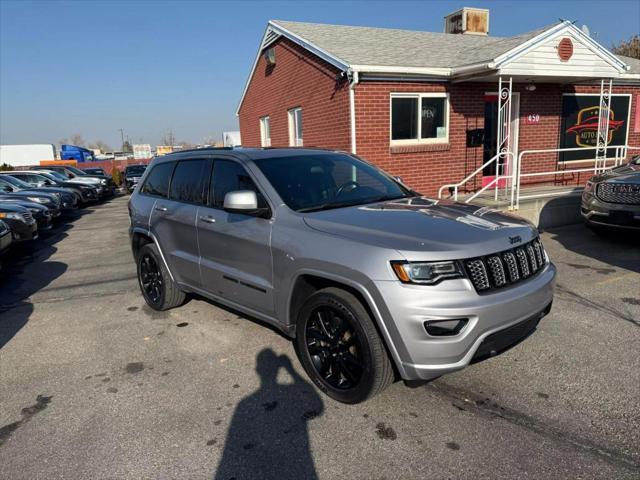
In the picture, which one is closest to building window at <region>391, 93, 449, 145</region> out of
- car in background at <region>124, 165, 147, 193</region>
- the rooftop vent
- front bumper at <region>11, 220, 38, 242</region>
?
the rooftop vent

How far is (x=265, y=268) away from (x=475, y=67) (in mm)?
7459

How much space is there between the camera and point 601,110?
35.6 feet

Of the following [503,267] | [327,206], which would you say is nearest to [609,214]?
[503,267]

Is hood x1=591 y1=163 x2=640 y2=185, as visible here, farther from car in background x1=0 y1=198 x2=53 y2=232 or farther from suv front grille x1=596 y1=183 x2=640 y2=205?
car in background x1=0 y1=198 x2=53 y2=232

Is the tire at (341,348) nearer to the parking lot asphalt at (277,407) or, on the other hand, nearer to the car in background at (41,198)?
the parking lot asphalt at (277,407)

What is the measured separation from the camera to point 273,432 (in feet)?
9.69

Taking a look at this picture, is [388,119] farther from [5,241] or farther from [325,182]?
[5,241]

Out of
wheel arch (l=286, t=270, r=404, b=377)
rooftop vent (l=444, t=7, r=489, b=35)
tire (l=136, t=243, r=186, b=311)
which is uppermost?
rooftop vent (l=444, t=7, r=489, b=35)

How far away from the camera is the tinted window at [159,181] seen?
16.8 feet

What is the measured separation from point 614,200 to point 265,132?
36.0 feet

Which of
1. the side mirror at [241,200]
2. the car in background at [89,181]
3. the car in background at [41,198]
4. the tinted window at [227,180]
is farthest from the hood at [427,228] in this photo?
the car in background at [89,181]

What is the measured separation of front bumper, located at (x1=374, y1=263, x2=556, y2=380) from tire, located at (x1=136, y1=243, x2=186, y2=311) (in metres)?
2.99

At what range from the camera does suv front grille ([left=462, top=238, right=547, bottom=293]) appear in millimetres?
2850

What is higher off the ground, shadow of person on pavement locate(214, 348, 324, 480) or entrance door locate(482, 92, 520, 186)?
entrance door locate(482, 92, 520, 186)
